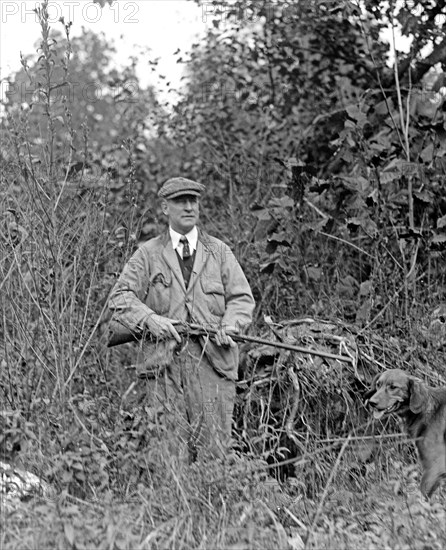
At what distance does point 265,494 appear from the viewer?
21.7 feet

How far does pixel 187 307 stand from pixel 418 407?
1.62 m

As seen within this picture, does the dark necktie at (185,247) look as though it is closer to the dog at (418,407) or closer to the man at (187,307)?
the man at (187,307)

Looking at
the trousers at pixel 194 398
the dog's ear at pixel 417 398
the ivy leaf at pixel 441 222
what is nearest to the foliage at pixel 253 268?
the ivy leaf at pixel 441 222

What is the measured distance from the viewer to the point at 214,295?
7781 mm

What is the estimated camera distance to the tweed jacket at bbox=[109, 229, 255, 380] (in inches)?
300

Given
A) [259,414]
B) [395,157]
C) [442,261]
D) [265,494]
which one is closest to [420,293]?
[442,261]

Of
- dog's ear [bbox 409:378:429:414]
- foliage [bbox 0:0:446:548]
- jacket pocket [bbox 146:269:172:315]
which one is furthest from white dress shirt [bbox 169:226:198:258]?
dog's ear [bbox 409:378:429:414]

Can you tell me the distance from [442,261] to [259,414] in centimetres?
308

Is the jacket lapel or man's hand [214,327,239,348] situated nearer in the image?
man's hand [214,327,239,348]

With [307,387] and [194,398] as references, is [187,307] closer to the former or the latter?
[194,398]

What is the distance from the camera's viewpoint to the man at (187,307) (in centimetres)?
741

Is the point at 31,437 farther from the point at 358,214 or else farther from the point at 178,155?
the point at 178,155

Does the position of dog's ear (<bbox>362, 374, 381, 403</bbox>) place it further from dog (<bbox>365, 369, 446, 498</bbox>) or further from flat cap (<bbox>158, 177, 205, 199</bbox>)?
flat cap (<bbox>158, 177, 205, 199</bbox>)

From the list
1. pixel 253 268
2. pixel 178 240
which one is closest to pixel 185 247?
pixel 178 240
